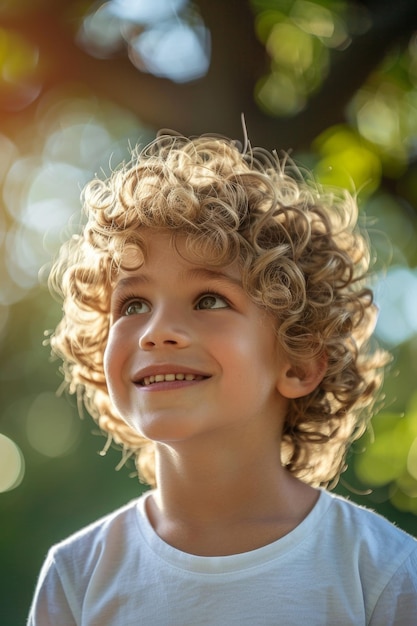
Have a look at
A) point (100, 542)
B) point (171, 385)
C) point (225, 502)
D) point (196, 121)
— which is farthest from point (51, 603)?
point (196, 121)

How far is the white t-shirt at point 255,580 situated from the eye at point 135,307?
1.17ft

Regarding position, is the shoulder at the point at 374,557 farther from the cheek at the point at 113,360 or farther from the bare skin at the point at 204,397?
the cheek at the point at 113,360

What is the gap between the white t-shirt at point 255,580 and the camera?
1445 mm

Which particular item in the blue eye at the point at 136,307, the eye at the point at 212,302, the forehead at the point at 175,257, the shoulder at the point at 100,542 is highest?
→ the forehead at the point at 175,257

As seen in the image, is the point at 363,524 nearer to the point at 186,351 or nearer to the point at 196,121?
the point at 186,351

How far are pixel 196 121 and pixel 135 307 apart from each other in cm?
66

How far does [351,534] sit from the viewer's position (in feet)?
5.02

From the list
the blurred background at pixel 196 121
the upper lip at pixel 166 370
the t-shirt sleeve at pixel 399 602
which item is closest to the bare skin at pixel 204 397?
the upper lip at pixel 166 370

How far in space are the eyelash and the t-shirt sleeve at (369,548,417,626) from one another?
50 cm

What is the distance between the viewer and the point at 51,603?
1.60 meters

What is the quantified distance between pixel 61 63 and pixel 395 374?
1065 mm

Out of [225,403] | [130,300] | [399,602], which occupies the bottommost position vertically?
[399,602]

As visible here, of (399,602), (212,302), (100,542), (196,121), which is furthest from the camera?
(196,121)

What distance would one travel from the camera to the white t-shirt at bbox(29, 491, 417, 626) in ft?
4.74
